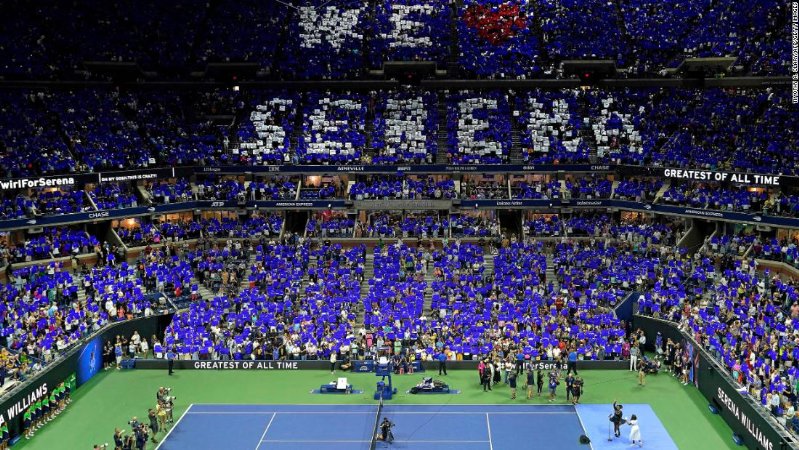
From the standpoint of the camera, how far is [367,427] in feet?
117

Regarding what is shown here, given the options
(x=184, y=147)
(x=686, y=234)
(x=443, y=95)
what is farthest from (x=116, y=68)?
(x=686, y=234)

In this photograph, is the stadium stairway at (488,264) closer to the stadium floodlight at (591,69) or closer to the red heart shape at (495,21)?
the stadium floodlight at (591,69)

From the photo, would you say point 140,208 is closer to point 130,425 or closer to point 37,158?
point 37,158

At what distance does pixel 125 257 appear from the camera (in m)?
54.7

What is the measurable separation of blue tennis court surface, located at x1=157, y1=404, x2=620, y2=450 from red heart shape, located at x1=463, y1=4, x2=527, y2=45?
4064 centimetres

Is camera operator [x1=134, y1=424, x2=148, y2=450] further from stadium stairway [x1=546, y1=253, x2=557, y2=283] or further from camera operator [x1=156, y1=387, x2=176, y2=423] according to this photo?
stadium stairway [x1=546, y1=253, x2=557, y2=283]

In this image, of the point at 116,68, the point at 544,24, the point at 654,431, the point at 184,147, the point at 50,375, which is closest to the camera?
the point at 654,431

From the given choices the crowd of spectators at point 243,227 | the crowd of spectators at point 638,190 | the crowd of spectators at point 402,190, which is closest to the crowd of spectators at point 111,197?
the crowd of spectators at point 243,227

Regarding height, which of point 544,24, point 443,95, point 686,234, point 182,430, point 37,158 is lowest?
point 182,430

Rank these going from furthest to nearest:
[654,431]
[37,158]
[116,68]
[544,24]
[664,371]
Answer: [544,24] < [116,68] < [37,158] < [664,371] < [654,431]

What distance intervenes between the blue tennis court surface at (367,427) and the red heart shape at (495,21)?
4064 cm

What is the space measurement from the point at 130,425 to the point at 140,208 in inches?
917

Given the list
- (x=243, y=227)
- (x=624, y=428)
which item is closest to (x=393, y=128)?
(x=243, y=227)

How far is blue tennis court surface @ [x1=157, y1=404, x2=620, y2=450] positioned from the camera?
34031 millimetres
